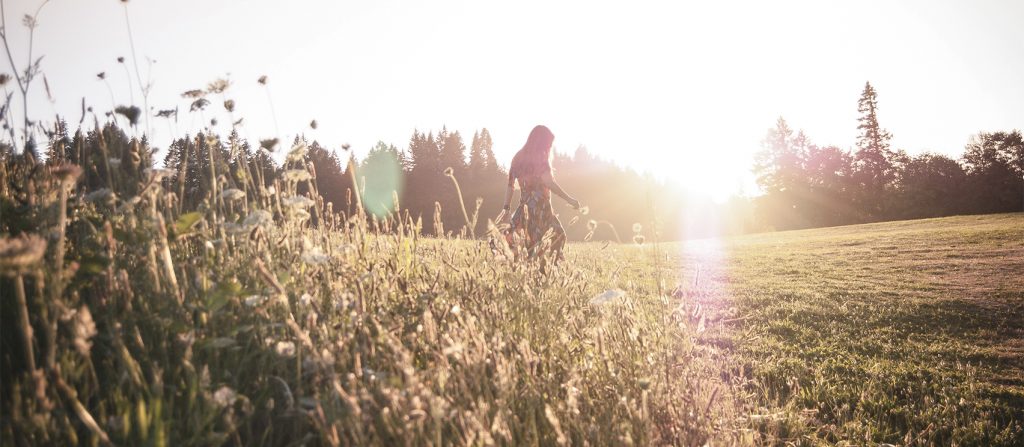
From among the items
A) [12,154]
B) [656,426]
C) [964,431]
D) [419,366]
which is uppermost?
[12,154]

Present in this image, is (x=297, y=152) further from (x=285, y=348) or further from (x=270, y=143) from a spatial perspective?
(x=285, y=348)

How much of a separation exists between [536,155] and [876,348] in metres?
4.64

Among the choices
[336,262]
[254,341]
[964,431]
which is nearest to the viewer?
[254,341]

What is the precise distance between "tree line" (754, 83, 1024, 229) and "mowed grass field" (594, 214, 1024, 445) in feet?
132

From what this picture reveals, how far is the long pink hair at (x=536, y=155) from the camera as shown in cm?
728

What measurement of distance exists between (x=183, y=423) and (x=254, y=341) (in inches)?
19.0

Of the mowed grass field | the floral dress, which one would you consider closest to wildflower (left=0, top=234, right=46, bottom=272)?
the mowed grass field

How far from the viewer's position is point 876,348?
500 cm

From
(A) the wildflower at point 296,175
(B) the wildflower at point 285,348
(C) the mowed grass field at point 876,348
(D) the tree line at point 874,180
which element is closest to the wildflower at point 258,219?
(A) the wildflower at point 296,175

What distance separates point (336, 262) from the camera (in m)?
2.54

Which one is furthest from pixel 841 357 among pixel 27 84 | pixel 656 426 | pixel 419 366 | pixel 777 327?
pixel 27 84

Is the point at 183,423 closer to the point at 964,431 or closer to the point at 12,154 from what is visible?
the point at 12,154

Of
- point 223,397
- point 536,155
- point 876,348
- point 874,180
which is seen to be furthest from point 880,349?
point 874,180

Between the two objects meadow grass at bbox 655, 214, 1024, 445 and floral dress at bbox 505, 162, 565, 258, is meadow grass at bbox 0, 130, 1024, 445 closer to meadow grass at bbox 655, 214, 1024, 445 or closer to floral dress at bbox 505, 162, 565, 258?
meadow grass at bbox 655, 214, 1024, 445
